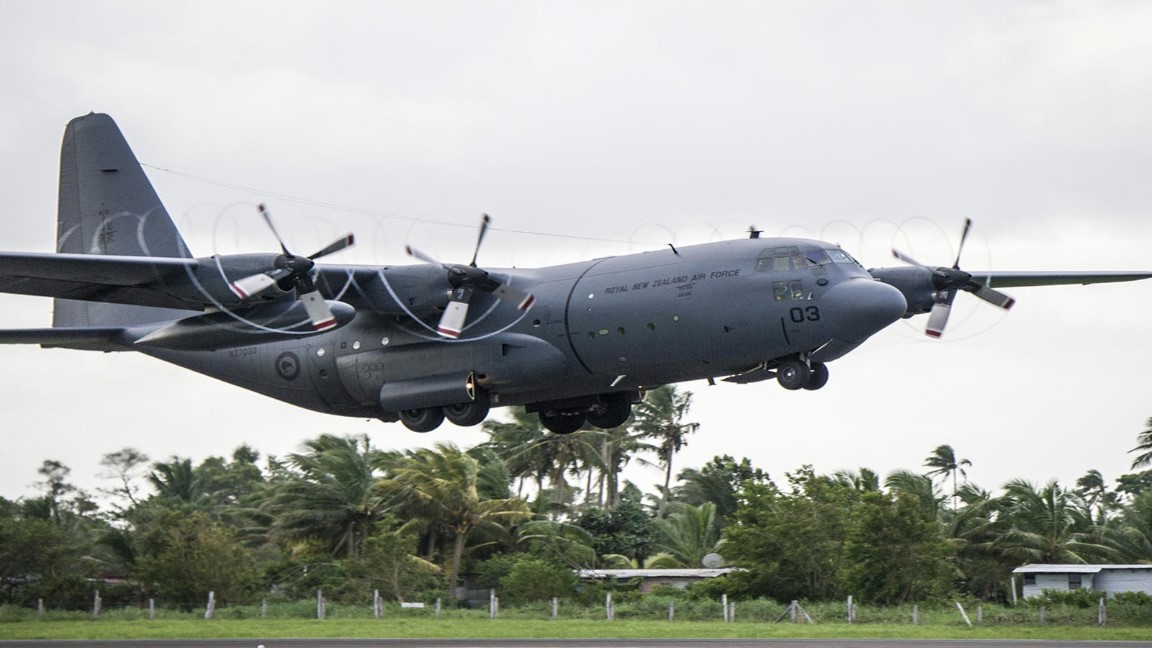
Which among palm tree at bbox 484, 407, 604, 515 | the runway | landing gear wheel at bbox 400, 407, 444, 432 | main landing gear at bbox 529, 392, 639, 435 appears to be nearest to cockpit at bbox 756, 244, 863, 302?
main landing gear at bbox 529, 392, 639, 435

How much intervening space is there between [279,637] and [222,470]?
58.8 m

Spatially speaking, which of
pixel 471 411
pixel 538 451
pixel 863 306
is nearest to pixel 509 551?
pixel 538 451

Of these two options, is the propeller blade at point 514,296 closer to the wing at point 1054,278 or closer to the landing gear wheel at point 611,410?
the landing gear wheel at point 611,410

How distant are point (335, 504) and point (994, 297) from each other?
2737 centimetres

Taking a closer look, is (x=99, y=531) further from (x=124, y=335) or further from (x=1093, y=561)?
(x=1093, y=561)

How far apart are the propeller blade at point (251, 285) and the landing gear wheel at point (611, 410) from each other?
8120 mm

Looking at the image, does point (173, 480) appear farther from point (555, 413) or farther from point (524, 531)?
point (555, 413)

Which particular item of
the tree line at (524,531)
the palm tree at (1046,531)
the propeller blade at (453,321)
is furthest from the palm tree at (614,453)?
the propeller blade at (453,321)

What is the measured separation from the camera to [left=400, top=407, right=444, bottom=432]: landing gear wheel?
1098 inches

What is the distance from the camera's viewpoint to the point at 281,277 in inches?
975

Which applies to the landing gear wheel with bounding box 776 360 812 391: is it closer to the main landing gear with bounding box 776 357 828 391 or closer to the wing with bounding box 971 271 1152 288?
the main landing gear with bounding box 776 357 828 391

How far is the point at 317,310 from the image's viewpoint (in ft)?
83.0

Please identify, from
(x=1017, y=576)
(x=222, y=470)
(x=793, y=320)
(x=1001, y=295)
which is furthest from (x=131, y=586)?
(x=222, y=470)

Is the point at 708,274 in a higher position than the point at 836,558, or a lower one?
higher
